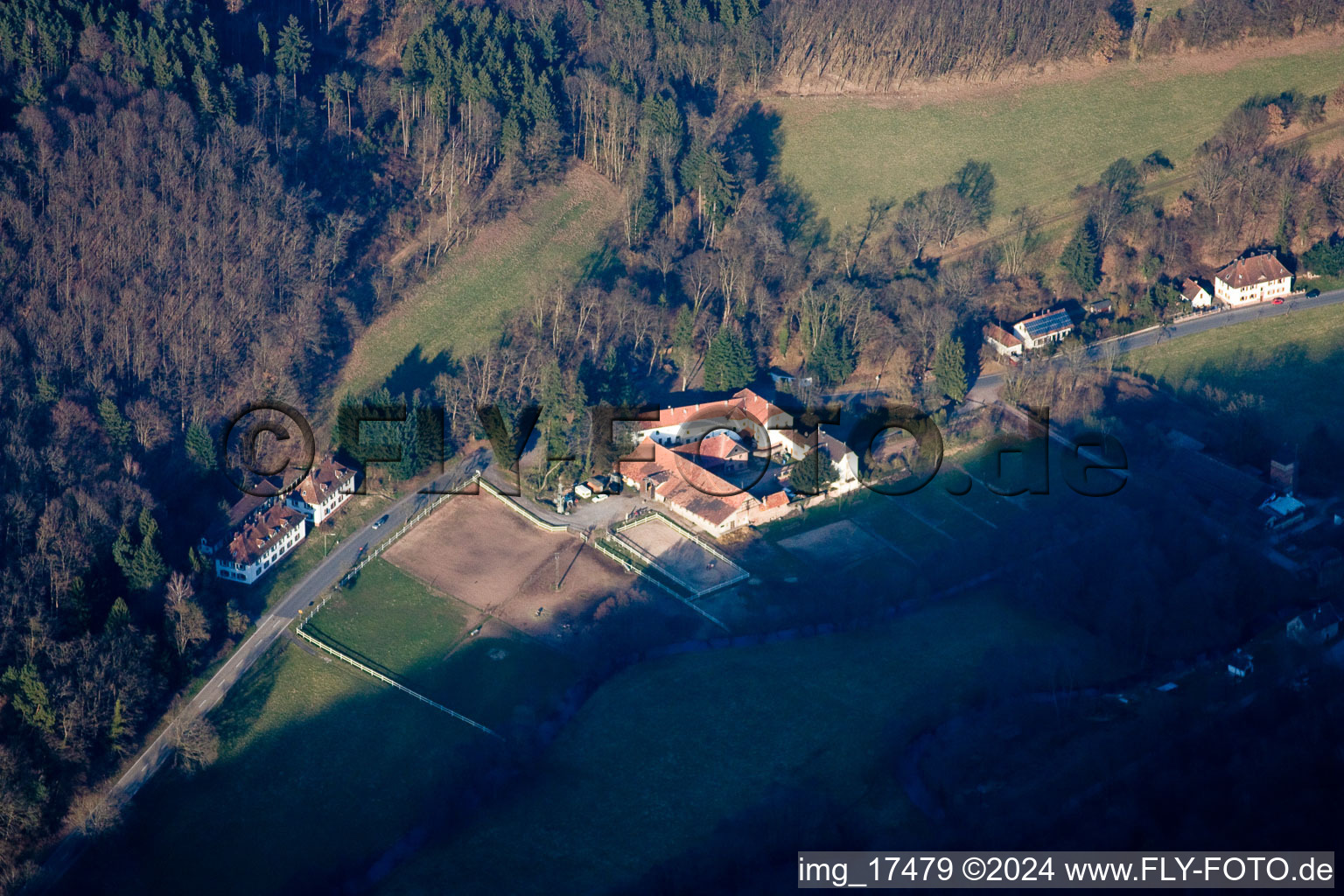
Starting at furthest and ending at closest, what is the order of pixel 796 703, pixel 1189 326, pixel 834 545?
pixel 1189 326
pixel 834 545
pixel 796 703

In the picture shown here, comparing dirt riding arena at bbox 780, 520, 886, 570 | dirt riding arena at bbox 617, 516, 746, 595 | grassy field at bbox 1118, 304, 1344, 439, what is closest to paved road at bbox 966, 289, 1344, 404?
grassy field at bbox 1118, 304, 1344, 439

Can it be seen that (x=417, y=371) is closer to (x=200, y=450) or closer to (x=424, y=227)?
(x=424, y=227)

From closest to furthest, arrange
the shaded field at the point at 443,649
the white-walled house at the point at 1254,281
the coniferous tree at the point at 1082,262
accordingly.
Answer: the shaded field at the point at 443,649, the white-walled house at the point at 1254,281, the coniferous tree at the point at 1082,262

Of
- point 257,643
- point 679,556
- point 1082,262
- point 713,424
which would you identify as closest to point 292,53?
point 713,424

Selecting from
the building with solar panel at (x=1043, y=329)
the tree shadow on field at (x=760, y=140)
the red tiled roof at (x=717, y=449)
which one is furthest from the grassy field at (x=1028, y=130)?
the red tiled roof at (x=717, y=449)

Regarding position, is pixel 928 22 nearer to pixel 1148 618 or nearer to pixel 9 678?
pixel 1148 618

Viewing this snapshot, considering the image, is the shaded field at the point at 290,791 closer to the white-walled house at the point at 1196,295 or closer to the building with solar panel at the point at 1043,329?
the building with solar panel at the point at 1043,329

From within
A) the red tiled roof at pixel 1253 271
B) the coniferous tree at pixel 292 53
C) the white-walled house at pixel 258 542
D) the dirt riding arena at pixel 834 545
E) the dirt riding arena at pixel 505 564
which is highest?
the coniferous tree at pixel 292 53

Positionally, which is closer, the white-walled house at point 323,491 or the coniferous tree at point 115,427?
the coniferous tree at point 115,427
